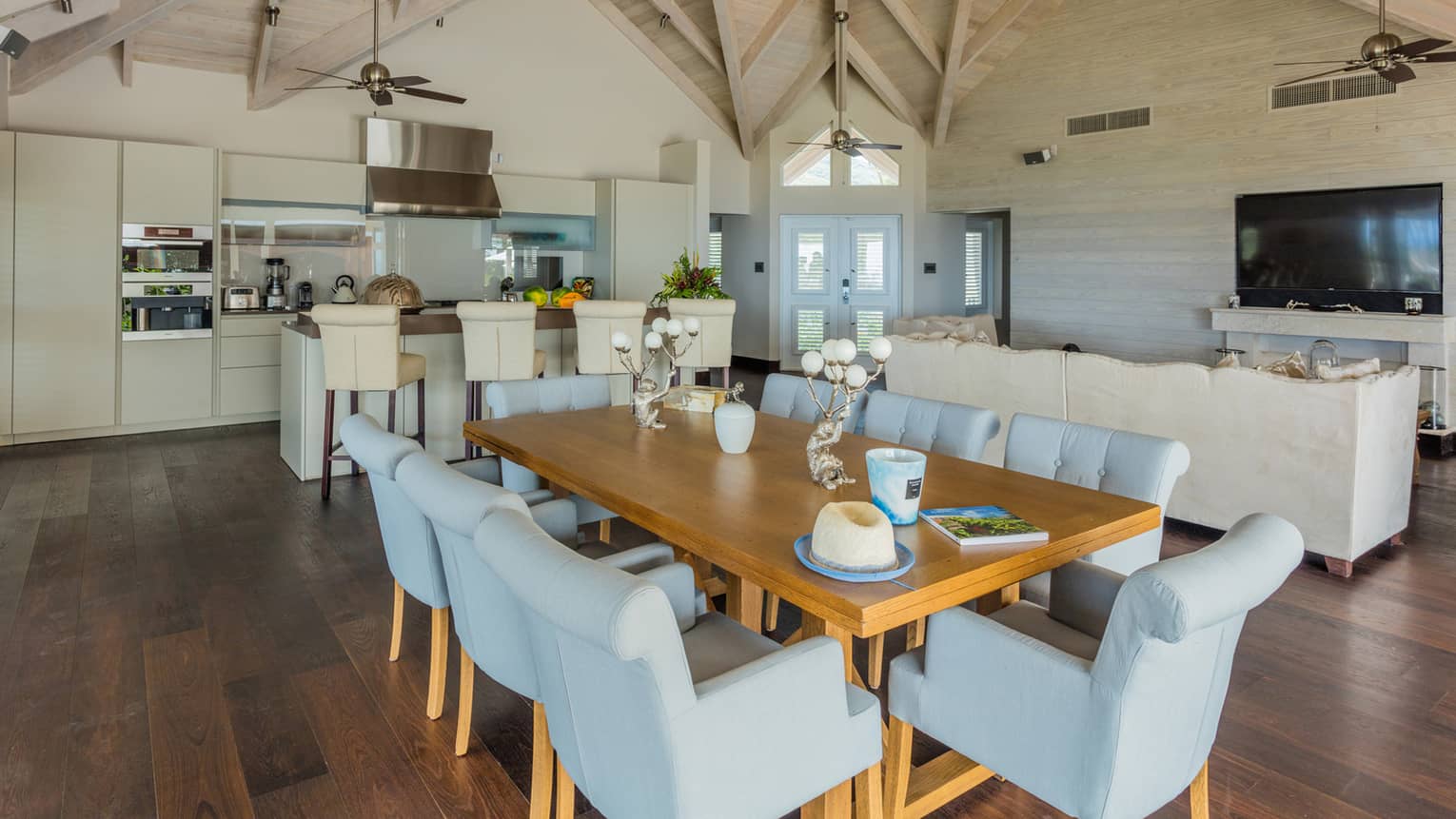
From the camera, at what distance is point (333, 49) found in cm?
732

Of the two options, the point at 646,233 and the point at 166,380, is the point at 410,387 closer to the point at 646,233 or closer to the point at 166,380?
the point at 166,380

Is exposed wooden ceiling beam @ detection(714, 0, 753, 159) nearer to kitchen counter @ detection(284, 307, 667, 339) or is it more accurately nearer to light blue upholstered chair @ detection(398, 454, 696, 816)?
kitchen counter @ detection(284, 307, 667, 339)

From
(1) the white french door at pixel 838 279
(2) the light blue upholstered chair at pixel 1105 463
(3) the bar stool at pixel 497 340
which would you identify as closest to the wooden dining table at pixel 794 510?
(2) the light blue upholstered chair at pixel 1105 463

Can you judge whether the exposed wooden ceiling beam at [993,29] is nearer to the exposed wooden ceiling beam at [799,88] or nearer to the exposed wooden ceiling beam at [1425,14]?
the exposed wooden ceiling beam at [799,88]

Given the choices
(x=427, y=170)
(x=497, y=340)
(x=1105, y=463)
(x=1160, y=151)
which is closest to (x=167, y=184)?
(x=427, y=170)

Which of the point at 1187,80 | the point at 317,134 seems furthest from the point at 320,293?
the point at 1187,80

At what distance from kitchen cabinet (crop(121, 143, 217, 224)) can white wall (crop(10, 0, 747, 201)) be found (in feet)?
2.34

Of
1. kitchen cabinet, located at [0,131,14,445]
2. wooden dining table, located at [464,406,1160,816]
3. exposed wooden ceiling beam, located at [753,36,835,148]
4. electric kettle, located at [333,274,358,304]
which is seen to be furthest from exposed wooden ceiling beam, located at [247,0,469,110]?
wooden dining table, located at [464,406,1160,816]

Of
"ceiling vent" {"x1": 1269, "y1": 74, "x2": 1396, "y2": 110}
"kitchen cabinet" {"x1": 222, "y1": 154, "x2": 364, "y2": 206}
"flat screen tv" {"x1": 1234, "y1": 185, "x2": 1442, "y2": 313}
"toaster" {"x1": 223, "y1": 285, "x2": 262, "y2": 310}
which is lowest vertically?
"toaster" {"x1": 223, "y1": 285, "x2": 262, "y2": 310}

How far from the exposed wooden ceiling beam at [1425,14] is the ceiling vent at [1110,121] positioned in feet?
6.67

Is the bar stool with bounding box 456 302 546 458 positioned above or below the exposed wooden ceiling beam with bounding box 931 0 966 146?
below

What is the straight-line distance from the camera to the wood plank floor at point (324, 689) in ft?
6.96

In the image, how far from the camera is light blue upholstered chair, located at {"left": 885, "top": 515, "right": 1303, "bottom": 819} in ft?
4.55

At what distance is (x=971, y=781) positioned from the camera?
204 cm
